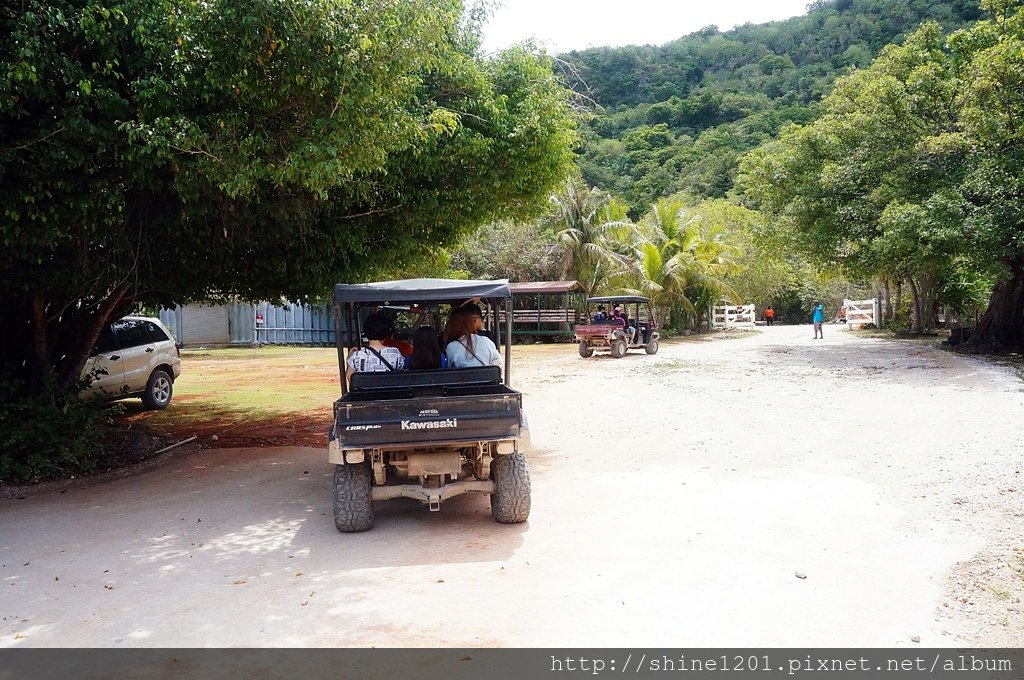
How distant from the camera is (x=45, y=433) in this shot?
27.4ft

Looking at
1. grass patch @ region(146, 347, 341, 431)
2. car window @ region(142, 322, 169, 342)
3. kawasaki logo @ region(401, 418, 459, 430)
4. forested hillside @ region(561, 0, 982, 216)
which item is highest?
forested hillside @ region(561, 0, 982, 216)

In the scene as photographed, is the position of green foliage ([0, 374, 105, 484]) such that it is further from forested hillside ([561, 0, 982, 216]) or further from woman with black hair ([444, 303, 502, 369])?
forested hillside ([561, 0, 982, 216])

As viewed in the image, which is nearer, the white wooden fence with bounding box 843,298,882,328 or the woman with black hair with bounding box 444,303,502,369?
the woman with black hair with bounding box 444,303,502,369

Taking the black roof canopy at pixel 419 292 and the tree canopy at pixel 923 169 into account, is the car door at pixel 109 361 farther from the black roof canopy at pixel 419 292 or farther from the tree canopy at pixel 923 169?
the tree canopy at pixel 923 169

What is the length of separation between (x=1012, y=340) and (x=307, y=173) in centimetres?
2074

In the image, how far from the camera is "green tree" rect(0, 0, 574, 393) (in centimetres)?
584

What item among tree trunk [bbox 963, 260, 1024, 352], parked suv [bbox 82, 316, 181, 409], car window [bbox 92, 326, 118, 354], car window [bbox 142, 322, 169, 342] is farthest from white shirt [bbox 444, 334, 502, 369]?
tree trunk [bbox 963, 260, 1024, 352]

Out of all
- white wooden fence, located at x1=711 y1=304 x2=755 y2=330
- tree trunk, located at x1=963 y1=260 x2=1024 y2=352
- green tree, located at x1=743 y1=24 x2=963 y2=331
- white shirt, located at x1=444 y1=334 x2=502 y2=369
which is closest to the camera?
white shirt, located at x1=444 y1=334 x2=502 y2=369

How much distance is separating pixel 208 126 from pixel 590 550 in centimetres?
458

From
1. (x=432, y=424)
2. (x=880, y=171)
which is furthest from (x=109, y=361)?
(x=880, y=171)

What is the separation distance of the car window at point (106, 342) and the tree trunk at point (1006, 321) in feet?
68.0

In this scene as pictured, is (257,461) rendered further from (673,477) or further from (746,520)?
(746,520)

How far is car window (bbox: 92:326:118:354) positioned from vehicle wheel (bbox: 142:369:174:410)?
94cm

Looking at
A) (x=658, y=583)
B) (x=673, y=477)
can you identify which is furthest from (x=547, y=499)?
(x=658, y=583)
